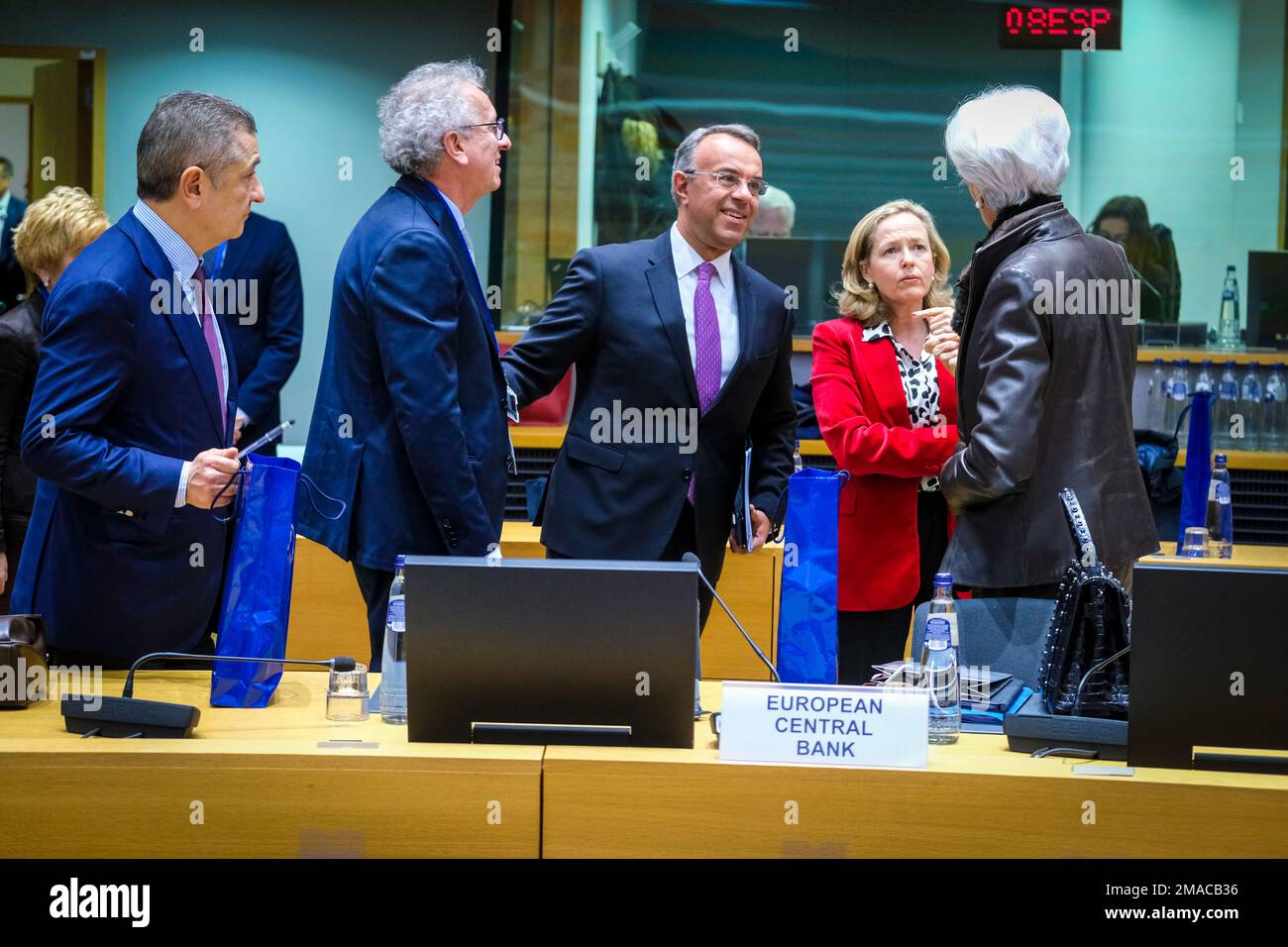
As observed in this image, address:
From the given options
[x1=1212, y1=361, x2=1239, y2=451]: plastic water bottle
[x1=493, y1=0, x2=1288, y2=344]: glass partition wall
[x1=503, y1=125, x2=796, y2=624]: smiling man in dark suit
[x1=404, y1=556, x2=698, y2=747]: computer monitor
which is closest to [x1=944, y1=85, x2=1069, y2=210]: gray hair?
[x1=503, y1=125, x2=796, y2=624]: smiling man in dark suit

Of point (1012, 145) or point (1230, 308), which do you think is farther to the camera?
point (1230, 308)

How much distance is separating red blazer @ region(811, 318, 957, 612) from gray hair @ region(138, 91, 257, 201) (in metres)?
1.49

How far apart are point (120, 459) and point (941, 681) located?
1.14 m

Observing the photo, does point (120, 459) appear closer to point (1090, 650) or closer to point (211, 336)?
point (211, 336)

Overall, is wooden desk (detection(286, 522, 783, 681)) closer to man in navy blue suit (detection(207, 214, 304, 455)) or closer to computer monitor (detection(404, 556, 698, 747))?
man in navy blue suit (detection(207, 214, 304, 455))

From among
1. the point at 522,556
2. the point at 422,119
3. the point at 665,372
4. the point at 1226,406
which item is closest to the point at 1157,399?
the point at 1226,406

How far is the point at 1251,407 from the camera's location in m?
4.82

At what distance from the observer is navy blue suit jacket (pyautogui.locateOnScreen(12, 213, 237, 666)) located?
1.96m

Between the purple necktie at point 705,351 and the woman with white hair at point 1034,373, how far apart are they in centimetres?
53
